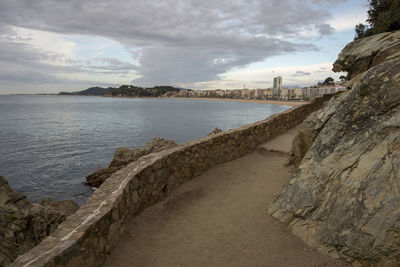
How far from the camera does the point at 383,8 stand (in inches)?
658

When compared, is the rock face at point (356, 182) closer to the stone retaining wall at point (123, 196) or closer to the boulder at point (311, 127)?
the boulder at point (311, 127)

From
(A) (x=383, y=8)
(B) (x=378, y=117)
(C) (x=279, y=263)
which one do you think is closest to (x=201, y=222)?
(C) (x=279, y=263)

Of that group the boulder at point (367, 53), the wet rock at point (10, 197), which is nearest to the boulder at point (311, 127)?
the boulder at point (367, 53)

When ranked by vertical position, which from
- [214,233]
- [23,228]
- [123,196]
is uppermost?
[123,196]

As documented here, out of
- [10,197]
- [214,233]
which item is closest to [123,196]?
[214,233]

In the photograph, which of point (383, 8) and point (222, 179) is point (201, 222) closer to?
point (222, 179)

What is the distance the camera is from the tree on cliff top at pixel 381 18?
11.0 metres

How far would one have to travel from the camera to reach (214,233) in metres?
4.54

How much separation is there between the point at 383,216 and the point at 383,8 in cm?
1885

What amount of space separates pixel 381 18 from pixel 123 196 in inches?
641

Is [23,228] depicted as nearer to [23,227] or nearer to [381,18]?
[23,227]

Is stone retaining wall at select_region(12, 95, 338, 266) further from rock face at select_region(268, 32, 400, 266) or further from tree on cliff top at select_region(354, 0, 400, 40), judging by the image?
tree on cliff top at select_region(354, 0, 400, 40)

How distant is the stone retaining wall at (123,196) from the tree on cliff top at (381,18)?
7811mm

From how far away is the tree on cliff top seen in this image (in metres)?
11.0
